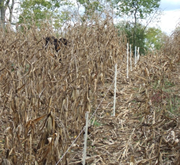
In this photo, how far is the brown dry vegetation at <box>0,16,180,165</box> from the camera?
7.60 ft

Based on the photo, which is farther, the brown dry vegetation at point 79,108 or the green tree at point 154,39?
the green tree at point 154,39

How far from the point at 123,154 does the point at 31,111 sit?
1224 mm

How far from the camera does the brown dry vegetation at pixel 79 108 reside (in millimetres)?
2316

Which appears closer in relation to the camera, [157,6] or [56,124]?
[56,124]

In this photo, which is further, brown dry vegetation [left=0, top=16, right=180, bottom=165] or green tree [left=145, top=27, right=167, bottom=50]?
green tree [left=145, top=27, right=167, bottom=50]

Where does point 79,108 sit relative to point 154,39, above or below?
below

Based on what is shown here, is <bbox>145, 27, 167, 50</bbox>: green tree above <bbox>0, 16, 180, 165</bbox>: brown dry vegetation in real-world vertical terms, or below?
above

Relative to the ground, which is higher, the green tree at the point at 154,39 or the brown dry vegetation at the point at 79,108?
the green tree at the point at 154,39

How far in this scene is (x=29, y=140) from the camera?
7.22 ft

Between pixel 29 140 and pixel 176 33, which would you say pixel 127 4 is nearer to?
pixel 176 33

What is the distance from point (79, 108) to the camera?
3.30m

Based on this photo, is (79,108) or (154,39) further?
(154,39)

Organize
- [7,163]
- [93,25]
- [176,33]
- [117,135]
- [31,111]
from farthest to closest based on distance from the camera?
[176,33] → [93,25] → [117,135] → [31,111] → [7,163]

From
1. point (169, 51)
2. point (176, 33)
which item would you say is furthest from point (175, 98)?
point (176, 33)
